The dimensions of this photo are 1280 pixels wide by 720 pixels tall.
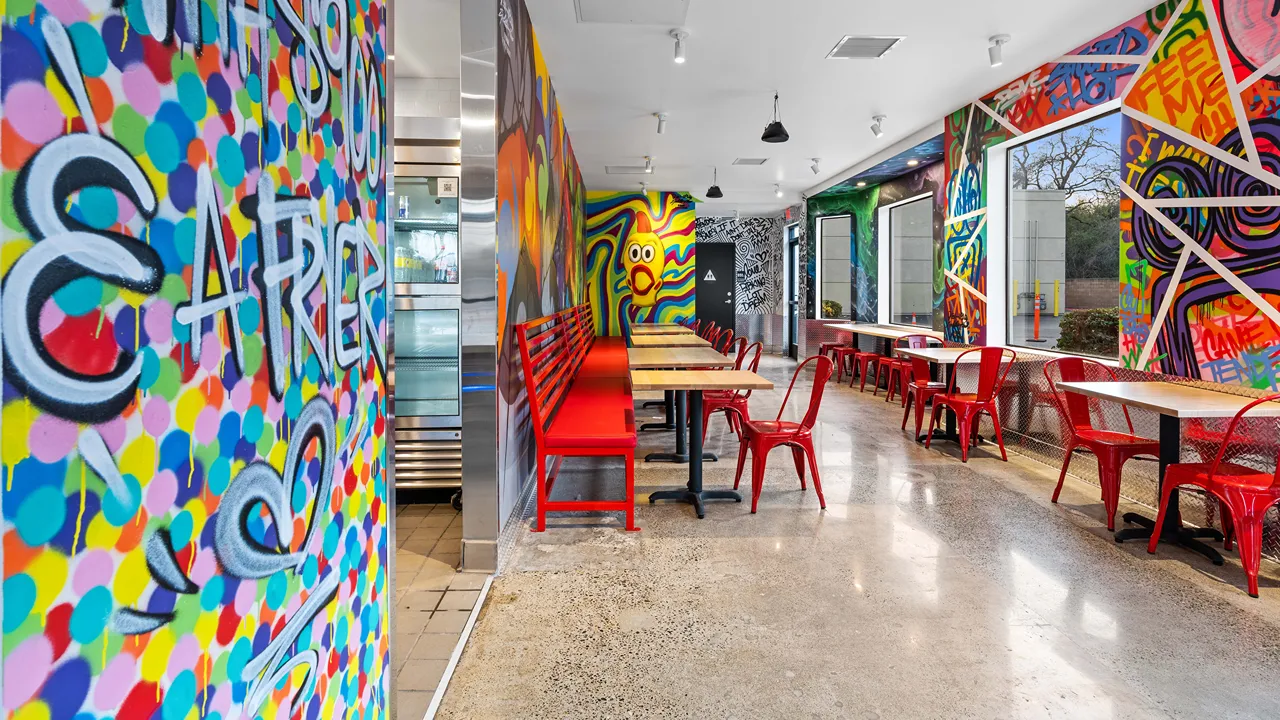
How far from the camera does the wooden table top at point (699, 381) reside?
4125 millimetres

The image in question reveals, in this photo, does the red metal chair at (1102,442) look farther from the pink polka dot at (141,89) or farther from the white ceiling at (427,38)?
the pink polka dot at (141,89)

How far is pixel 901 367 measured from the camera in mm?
8539

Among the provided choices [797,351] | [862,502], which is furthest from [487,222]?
[797,351]

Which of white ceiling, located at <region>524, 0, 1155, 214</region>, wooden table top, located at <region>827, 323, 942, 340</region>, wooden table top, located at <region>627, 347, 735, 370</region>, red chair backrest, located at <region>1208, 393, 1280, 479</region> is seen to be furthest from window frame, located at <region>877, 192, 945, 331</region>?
red chair backrest, located at <region>1208, 393, 1280, 479</region>

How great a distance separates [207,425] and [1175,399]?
4559 mm

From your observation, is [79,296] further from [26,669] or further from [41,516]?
[26,669]

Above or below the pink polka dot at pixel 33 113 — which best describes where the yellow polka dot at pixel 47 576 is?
below

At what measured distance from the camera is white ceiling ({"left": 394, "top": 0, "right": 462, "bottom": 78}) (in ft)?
14.8

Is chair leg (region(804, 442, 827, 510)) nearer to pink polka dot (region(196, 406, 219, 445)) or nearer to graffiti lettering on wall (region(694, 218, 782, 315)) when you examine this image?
pink polka dot (region(196, 406, 219, 445))

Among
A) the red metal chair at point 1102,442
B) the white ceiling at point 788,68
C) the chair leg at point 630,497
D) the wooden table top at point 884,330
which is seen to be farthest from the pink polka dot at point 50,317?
the wooden table top at point 884,330

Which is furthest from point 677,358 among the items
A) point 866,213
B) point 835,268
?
point 835,268

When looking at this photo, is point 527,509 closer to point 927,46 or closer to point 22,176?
point 22,176

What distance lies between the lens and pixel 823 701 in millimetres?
2338

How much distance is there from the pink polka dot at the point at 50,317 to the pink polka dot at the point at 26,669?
35 centimetres
